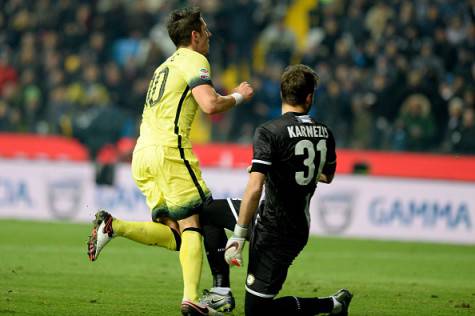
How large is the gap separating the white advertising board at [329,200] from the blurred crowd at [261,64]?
1232 millimetres

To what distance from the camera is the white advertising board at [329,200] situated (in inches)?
640

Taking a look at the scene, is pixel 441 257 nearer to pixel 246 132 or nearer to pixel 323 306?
pixel 246 132

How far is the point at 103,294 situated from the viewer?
8742mm

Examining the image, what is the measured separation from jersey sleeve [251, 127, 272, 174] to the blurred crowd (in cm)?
1109

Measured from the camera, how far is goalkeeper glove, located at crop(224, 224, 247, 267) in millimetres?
6374

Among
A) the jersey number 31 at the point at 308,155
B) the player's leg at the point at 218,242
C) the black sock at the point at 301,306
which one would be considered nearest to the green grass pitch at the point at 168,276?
the player's leg at the point at 218,242

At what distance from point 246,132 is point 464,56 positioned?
416 centimetres

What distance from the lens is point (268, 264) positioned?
6.65 m

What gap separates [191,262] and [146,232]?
0.49m

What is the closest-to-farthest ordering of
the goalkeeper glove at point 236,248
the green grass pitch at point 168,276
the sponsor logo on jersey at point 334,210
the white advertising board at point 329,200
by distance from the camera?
the goalkeeper glove at point 236,248 → the green grass pitch at point 168,276 → the white advertising board at point 329,200 → the sponsor logo on jersey at point 334,210

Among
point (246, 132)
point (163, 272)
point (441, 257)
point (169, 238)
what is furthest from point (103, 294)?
point (246, 132)

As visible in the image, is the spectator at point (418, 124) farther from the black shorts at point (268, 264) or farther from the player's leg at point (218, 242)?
the black shorts at point (268, 264)

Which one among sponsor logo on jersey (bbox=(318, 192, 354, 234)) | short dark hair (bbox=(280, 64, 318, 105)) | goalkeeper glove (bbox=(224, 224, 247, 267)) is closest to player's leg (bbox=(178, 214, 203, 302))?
goalkeeper glove (bbox=(224, 224, 247, 267))

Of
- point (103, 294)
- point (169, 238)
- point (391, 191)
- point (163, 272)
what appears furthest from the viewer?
point (391, 191)
